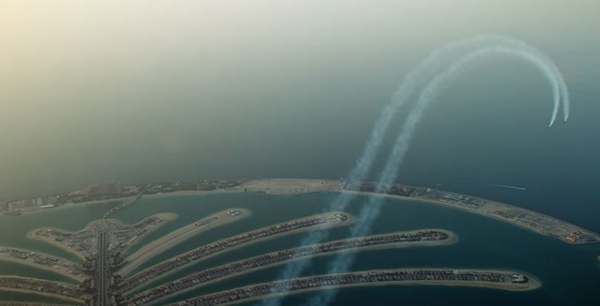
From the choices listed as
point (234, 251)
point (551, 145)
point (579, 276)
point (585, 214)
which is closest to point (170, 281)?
point (234, 251)

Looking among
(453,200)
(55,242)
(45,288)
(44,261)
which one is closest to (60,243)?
(55,242)

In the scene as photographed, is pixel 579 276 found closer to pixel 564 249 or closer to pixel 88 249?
pixel 564 249

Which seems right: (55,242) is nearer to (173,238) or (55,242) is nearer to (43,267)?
(43,267)

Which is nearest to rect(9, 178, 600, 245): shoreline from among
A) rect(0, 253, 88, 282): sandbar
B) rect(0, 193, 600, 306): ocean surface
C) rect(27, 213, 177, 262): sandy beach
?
rect(0, 193, 600, 306): ocean surface

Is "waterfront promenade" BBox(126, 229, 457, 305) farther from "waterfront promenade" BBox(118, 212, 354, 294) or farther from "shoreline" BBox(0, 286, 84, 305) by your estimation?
"shoreline" BBox(0, 286, 84, 305)

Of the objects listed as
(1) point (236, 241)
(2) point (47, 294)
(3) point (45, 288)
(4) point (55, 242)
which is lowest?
(2) point (47, 294)

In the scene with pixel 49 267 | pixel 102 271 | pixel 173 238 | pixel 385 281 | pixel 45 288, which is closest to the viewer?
pixel 45 288
